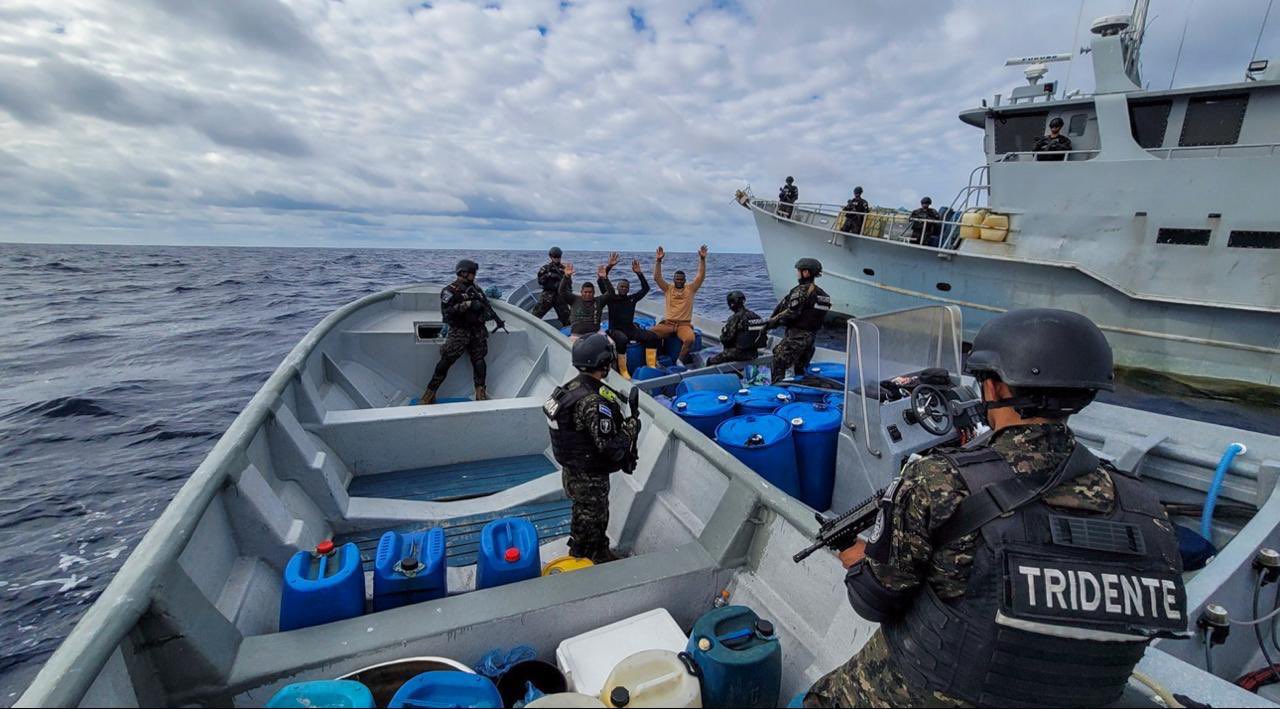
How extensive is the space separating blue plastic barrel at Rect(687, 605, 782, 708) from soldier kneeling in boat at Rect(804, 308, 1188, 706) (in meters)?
0.43

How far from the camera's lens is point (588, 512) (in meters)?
3.84

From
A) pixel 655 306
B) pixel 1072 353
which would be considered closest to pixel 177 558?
pixel 1072 353

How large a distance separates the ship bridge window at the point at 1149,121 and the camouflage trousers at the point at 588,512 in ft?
55.4

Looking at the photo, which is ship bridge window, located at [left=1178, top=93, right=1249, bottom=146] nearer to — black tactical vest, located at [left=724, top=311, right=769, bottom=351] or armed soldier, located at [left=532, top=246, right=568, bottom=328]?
black tactical vest, located at [left=724, top=311, right=769, bottom=351]

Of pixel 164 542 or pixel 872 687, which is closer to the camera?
pixel 872 687

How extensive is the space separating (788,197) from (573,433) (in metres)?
18.7

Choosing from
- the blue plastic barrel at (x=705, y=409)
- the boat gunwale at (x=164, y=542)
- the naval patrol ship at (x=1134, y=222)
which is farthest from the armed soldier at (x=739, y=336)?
the naval patrol ship at (x=1134, y=222)

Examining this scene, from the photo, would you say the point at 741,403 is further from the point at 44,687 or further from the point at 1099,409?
the point at 44,687

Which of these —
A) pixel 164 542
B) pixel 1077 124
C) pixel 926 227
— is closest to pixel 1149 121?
pixel 1077 124

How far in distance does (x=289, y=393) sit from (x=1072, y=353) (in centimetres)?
558

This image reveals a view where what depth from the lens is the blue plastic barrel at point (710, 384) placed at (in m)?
6.41

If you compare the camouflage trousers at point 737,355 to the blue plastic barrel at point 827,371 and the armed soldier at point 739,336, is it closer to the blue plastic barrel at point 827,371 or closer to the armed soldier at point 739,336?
the armed soldier at point 739,336

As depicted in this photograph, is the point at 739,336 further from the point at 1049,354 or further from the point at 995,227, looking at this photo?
the point at 995,227

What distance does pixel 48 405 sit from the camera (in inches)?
427
